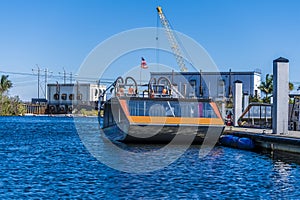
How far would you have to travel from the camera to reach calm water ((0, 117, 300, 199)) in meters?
18.8

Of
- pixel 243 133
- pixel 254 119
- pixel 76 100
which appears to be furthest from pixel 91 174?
pixel 76 100

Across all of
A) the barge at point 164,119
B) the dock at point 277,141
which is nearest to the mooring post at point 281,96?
the dock at point 277,141

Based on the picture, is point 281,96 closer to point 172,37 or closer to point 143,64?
point 143,64

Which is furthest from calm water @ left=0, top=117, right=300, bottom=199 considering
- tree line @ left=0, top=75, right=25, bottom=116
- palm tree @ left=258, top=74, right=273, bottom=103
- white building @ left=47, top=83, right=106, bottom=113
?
white building @ left=47, top=83, right=106, bottom=113

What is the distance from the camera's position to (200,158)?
98.4 ft

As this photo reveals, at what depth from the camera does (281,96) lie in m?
33.3

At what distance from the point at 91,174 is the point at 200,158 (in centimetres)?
850

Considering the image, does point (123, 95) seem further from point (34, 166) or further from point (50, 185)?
point (50, 185)

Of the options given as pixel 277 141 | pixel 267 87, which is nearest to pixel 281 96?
pixel 277 141

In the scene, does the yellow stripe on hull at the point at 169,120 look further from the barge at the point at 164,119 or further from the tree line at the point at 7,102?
the tree line at the point at 7,102

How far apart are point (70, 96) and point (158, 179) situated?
158720 mm

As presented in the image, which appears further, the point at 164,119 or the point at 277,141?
the point at 164,119

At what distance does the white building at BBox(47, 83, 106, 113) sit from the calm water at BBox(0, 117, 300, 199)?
468 ft

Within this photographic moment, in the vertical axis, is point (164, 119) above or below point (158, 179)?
above
